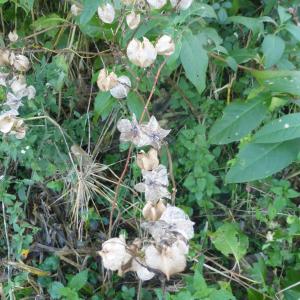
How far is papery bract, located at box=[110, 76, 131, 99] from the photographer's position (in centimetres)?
115

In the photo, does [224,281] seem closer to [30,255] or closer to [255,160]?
[255,160]

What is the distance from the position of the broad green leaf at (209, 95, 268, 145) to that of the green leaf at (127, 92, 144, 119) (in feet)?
0.60

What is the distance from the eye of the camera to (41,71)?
139 centimetres

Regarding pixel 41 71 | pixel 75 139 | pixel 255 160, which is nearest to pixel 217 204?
pixel 255 160

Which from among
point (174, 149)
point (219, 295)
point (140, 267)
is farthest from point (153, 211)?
point (174, 149)

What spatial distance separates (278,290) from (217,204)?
0.92 ft

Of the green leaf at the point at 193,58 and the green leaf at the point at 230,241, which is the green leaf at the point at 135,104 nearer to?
the green leaf at the point at 193,58

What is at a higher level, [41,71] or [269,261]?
[41,71]

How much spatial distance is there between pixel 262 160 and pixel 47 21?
0.73 meters

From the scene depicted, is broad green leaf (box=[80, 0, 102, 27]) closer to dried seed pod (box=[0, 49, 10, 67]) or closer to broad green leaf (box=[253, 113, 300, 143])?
dried seed pod (box=[0, 49, 10, 67])

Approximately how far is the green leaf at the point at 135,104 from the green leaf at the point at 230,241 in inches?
15.1

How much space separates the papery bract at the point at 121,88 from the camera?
3.76ft

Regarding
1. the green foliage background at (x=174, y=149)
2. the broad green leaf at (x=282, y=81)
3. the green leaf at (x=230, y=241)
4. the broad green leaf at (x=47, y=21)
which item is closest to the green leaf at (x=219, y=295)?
the green foliage background at (x=174, y=149)

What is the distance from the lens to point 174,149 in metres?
1.43
